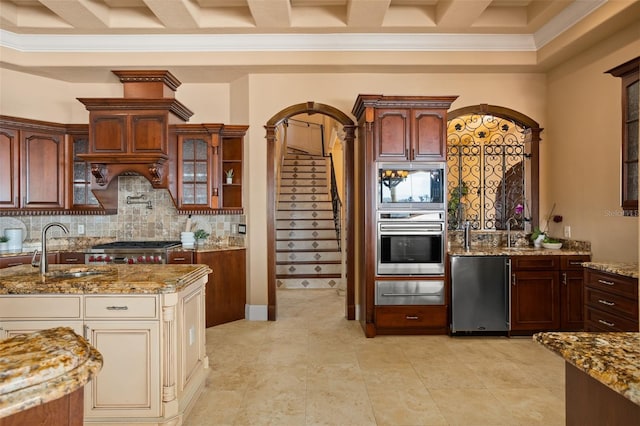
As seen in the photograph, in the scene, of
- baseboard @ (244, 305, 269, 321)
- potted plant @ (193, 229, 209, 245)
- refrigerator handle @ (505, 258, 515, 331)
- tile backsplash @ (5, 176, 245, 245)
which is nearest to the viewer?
refrigerator handle @ (505, 258, 515, 331)

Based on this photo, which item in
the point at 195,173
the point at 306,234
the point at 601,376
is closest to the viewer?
the point at 601,376

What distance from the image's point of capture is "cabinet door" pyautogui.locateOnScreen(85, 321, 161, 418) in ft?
7.59

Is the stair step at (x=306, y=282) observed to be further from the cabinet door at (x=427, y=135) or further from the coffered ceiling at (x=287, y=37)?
the coffered ceiling at (x=287, y=37)

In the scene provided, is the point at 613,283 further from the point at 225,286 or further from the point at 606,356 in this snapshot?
the point at 225,286

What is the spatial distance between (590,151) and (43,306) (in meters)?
4.98

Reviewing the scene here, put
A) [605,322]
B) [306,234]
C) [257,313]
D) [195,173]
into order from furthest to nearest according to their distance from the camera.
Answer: [306,234], [195,173], [257,313], [605,322]

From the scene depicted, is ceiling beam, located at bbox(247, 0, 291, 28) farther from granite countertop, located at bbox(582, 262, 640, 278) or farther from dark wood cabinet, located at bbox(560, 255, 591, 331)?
dark wood cabinet, located at bbox(560, 255, 591, 331)

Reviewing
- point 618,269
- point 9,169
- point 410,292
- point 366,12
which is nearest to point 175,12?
point 366,12

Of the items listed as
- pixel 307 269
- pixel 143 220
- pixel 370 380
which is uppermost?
pixel 143 220

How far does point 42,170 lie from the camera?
4773mm

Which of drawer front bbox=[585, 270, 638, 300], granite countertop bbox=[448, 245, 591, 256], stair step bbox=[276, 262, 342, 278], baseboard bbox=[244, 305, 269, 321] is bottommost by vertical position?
baseboard bbox=[244, 305, 269, 321]

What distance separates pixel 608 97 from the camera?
3918mm

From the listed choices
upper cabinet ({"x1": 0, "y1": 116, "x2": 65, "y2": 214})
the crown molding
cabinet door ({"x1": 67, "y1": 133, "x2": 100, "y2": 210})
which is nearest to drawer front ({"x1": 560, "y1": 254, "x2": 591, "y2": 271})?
the crown molding

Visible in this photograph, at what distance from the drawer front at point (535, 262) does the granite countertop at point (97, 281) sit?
324 centimetres
